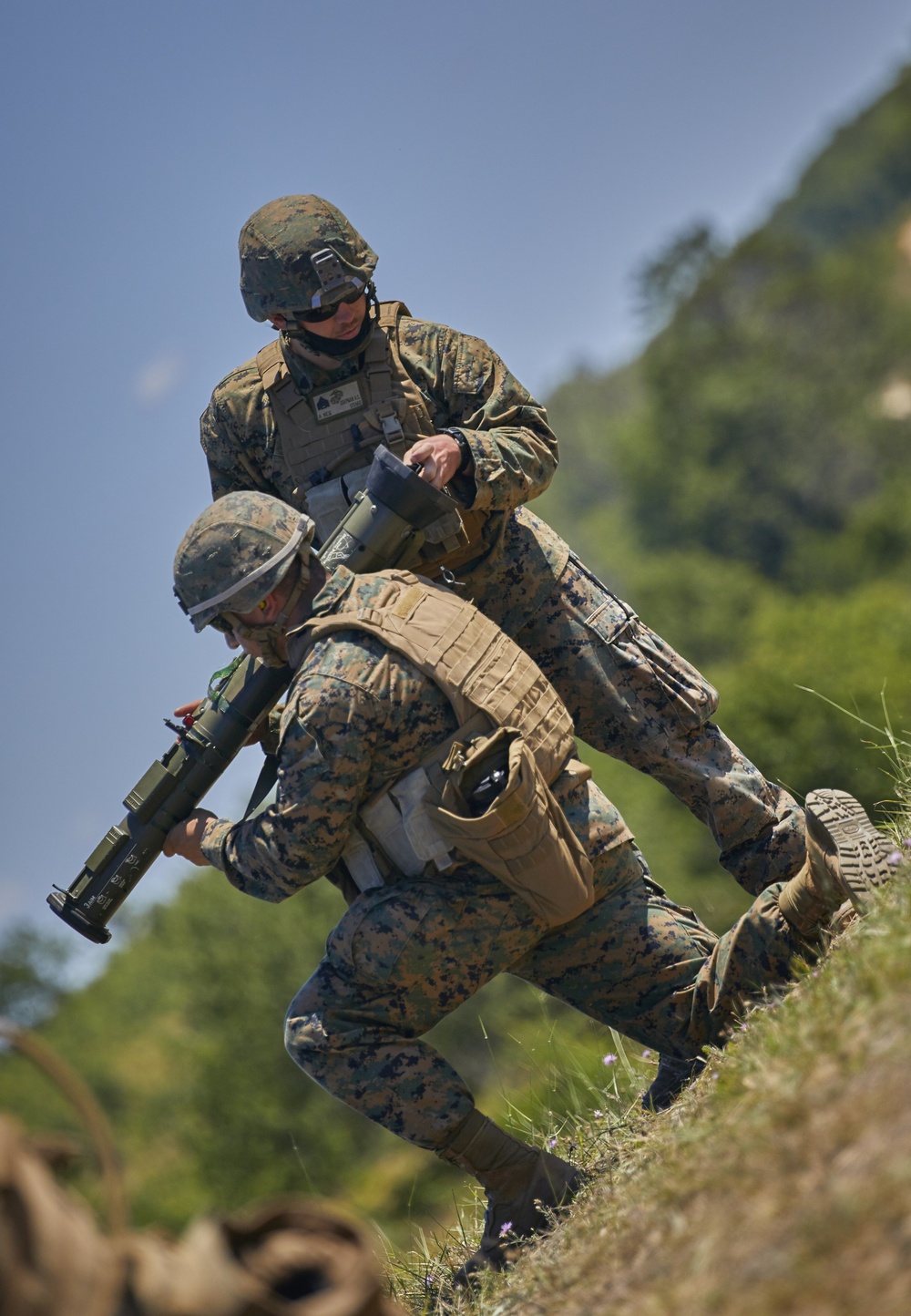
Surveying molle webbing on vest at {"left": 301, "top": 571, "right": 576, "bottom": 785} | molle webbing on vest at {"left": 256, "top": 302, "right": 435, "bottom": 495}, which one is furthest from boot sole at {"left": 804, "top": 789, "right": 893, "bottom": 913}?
molle webbing on vest at {"left": 256, "top": 302, "right": 435, "bottom": 495}

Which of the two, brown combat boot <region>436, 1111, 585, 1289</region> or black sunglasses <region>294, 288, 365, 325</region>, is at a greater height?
black sunglasses <region>294, 288, 365, 325</region>

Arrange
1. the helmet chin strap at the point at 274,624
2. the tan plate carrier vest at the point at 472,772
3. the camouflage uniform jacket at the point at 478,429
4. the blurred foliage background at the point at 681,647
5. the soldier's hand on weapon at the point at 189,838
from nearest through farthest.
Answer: the tan plate carrier vest at the point at 472,772 < the helmet chin strap at the point at 274,624 < the soldier's hand on weapon at the point at 189,838 < the camouflage uniform jacket at the point at 478,429 < the blurred foliage background at the point at 681,647

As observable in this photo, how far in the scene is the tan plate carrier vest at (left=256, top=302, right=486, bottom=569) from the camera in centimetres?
541

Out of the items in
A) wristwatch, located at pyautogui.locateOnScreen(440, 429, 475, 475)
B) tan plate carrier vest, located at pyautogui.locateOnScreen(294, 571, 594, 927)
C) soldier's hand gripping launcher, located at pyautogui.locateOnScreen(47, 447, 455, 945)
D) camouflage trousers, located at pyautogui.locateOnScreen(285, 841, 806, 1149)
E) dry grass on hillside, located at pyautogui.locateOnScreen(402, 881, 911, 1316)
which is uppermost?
wristwatch, located at pyautogui.locateOnScreen(440, 429, 475, 475)

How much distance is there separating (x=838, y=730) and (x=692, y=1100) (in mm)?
25436

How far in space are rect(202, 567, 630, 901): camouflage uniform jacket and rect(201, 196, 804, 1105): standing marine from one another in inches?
28.7

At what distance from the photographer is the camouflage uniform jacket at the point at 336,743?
4441mm

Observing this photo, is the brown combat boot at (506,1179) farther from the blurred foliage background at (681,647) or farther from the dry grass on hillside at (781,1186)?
the blurred foliage background at (681,647)

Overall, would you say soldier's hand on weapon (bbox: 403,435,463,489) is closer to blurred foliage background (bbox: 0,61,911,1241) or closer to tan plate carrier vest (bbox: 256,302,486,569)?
tan plate carrier vest (bbox: 256,302,486,569)

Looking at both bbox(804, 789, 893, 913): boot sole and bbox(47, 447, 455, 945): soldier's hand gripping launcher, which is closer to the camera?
bbox(804, 789, 893, 913): boot sole

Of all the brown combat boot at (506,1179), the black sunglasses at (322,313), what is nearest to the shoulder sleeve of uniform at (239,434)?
the black sunglasses at (322,313)

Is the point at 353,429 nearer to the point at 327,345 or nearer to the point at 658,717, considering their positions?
the point at 327,345

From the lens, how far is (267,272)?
537cm

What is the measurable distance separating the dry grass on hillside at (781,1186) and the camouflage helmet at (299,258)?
2987mm
